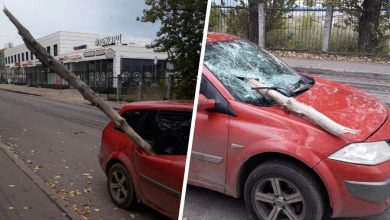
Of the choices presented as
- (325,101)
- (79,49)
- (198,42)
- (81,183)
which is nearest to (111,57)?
(79,49)

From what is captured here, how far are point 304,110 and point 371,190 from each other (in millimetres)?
215

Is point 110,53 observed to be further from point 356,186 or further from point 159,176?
point 356,186

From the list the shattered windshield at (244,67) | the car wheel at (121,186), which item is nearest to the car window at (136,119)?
the car wheel at (121,186)

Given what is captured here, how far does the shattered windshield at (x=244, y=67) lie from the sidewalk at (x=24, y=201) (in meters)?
0.54

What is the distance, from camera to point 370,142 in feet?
2.73

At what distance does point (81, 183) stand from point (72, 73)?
30 cm

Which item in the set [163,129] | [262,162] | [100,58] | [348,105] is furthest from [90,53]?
[348,105]

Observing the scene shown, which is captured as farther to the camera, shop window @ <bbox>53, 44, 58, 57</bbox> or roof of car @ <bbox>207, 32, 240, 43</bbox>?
roof of car @ <bbox>207, 32, 240, 43</bbox>

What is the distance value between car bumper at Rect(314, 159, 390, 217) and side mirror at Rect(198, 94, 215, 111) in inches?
12.1

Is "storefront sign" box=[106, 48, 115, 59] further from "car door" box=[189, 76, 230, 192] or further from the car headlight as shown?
the car headlight

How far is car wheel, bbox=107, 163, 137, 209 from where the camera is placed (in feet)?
3.64

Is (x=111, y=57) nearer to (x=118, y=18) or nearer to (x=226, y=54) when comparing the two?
(x=118, y=18)

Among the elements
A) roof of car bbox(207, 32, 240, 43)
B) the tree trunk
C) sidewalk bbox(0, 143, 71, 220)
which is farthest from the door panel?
the tree trunk

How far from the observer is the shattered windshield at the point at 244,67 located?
1059 millimetres
